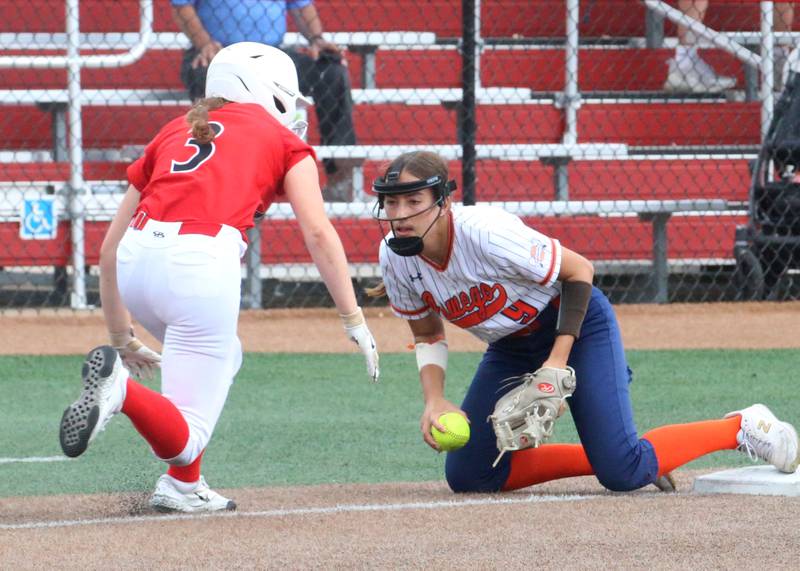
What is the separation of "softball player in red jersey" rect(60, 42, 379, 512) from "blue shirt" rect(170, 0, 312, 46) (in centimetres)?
523

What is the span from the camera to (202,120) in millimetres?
4180

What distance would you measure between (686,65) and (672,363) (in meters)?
4.38

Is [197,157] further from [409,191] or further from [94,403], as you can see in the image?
[94,403]

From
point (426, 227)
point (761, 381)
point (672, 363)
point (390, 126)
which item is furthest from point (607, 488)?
point (390, 126)

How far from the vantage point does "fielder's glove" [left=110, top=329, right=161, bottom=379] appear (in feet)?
14.7

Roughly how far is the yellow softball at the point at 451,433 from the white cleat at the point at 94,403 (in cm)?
111

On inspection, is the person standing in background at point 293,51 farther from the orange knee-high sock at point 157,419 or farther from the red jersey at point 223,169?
the orange knee-high sock at point 157,419

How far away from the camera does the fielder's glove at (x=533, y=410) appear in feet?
14.4

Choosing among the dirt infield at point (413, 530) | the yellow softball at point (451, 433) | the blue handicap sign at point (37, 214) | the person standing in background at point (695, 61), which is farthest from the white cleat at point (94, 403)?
the person standing in background at point (695, 61)

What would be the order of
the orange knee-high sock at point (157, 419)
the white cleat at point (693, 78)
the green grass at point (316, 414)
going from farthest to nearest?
the white cleat at point (693, 78) < the green grass at point (316, 414) < the orange knee-high sock at point (157, 419)

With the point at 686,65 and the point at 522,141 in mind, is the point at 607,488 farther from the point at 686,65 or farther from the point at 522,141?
the point at 686,65

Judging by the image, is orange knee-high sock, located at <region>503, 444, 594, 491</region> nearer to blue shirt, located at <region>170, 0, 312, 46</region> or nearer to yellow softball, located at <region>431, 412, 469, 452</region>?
yellow softball, located at <region>431, 412, 469, 452</region>

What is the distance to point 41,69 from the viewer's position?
1048 cm

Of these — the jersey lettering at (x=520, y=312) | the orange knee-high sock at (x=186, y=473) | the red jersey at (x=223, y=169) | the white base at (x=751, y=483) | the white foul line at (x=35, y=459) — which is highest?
the red jersey at (x=223, y=169)
